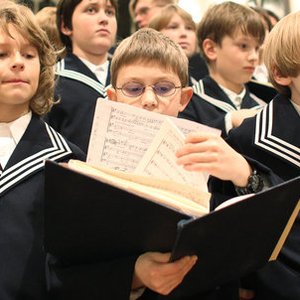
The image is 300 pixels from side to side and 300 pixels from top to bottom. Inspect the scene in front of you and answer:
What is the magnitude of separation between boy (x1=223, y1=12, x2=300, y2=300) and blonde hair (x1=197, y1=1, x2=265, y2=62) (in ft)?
3.20

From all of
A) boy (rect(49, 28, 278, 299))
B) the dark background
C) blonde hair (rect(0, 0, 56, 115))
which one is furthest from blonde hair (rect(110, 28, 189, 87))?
the dark background

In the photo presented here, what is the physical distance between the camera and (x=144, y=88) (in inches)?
72.4

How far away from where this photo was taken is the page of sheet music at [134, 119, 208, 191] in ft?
4.73

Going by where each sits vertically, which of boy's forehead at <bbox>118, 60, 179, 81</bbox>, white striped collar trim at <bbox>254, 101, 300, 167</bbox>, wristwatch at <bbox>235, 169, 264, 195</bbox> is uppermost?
boy's forehead at <bbox>118, 60, 179, 81</bbox>

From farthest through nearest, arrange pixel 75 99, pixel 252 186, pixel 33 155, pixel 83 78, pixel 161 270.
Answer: pixel 83 78
pixel 75 99
pixel 33 155
pixel 252 186
pixel 161 270

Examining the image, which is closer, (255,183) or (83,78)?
(255,183)

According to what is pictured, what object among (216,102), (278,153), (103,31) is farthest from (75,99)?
(278,153)

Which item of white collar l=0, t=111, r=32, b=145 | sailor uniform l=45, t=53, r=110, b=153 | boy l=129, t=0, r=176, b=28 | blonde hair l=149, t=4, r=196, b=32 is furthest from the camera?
boy l=129, t=0, r=176, b=28

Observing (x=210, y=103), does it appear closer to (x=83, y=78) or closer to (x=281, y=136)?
(x=83, y=78)

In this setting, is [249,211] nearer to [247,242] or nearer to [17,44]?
[247,242]

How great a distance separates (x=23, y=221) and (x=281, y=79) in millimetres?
952

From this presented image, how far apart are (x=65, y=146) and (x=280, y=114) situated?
681 mm

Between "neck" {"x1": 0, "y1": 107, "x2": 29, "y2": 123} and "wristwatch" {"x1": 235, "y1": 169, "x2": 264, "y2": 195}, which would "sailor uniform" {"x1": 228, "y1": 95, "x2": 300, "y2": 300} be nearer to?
"wristwatch" {"x1": 235, "y1": 169, "x2": 264, "y2": 195}

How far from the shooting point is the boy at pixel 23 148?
5.55 feet
